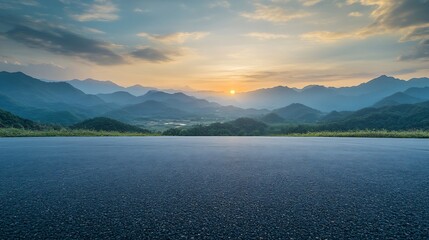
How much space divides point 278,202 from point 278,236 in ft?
5.82

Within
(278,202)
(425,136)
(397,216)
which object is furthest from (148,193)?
(425,136)

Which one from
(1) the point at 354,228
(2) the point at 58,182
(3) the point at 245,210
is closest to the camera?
(1) the point at 354,228

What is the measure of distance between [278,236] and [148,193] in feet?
11.2

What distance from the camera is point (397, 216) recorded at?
4680 millimetres

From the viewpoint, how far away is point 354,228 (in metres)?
4.17

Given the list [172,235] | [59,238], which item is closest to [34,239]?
[59,238]

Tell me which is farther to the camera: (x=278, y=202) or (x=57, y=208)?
(x=278, y=202)

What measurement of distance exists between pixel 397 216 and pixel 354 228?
108 cm

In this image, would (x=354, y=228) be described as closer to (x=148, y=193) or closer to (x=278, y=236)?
(x=278, y=236)

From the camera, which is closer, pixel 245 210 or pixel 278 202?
pixel 245 210

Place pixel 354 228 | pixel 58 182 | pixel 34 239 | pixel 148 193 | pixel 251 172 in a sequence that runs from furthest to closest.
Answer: pixel 251 172 < pixel 58 182 < pixel 148 193 < pixel 354 228 < pixel 34 239

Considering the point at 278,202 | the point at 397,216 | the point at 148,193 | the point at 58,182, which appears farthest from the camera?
the point at 58,182

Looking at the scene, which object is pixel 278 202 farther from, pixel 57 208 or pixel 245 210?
pixel 57 208

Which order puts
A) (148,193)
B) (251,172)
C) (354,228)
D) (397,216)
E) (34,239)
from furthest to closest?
1. (251,172)
2. (148,193)
3. (397,216)
4. (354,228)
5. (34,239)
